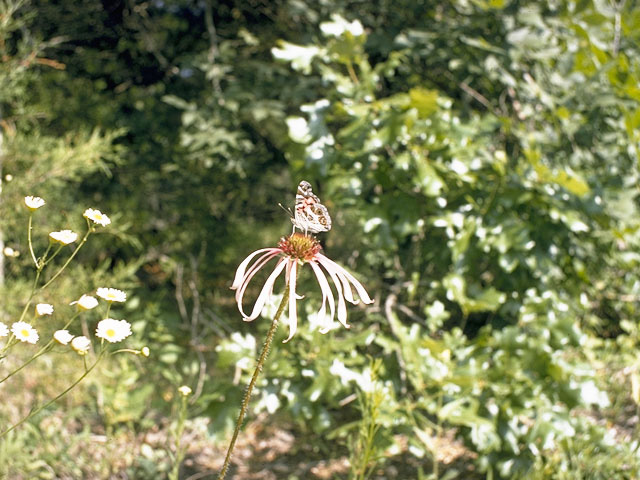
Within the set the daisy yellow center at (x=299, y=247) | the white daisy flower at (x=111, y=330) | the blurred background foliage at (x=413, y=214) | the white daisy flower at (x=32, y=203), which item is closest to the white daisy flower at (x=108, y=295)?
the white daisy flower at (x=111, y=330)

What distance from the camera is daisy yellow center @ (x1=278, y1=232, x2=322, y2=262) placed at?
3.46 feet

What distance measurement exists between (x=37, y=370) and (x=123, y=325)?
2253 mm

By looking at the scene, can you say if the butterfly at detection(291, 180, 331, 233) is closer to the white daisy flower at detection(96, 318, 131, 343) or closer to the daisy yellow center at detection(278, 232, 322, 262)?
the daisy yellow center at detection(278, 232, 322, 262)

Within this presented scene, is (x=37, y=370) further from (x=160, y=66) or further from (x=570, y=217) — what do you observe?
(x=570, y=217)

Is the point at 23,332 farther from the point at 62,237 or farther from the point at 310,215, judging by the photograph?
the point at 310,215

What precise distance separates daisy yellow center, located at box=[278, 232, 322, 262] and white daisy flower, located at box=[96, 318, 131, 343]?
0.27 metres

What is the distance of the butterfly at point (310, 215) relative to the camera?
1076 millimetres

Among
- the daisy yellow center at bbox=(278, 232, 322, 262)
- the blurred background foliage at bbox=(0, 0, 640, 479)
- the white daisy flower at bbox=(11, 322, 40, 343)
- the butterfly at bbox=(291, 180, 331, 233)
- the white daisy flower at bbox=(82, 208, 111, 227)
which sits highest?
the butterfly at bbox=(291, 180, 331, 233)

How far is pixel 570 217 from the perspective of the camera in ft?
6.91

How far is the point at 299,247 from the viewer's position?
42.0 inches

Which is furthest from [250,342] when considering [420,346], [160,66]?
[160,66]

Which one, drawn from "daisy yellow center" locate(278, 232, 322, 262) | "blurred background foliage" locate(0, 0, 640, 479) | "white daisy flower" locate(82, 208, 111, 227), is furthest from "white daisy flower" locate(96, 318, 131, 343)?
"blurred background foliage" locate(0, 0, 640, 479)

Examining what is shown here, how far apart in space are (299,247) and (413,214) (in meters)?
1.23

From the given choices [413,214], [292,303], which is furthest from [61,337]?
[413,214]
